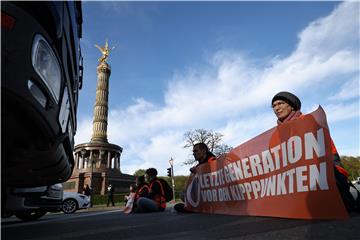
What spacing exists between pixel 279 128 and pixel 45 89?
2630 millimetres

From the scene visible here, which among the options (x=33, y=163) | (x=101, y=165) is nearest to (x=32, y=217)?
(x=33, y=163)

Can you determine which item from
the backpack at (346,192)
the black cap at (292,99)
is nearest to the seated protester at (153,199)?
the black cap at (292,99)

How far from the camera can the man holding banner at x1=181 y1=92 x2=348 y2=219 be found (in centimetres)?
290

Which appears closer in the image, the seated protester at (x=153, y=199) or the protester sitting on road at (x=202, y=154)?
the protester sitting on road at (x=202, y=154)

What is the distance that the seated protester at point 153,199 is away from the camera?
6.74 meters

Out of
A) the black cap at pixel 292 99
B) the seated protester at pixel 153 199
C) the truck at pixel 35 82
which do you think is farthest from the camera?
the seated protester at pixel 153 199

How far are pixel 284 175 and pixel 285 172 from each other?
0.12ft

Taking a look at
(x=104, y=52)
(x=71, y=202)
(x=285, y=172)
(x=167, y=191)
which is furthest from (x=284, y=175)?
(x=104, y=52)

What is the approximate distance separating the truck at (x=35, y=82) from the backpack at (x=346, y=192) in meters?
2.45

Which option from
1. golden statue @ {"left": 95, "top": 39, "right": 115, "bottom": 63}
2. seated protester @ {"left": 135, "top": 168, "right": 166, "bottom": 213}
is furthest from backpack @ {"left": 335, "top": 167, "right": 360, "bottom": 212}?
golden statue @ {"left": 95, "top": 39, "right": 115, "bottom": 63}

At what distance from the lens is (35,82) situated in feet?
5.76

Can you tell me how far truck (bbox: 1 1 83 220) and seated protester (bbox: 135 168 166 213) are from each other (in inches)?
170

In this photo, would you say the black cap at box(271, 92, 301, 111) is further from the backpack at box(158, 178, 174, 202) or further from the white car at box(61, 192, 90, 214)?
the white car at box(61, 192, 90, 214)

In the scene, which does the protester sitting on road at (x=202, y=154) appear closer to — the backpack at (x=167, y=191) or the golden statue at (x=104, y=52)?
the backpack at (x=167, y=191)
